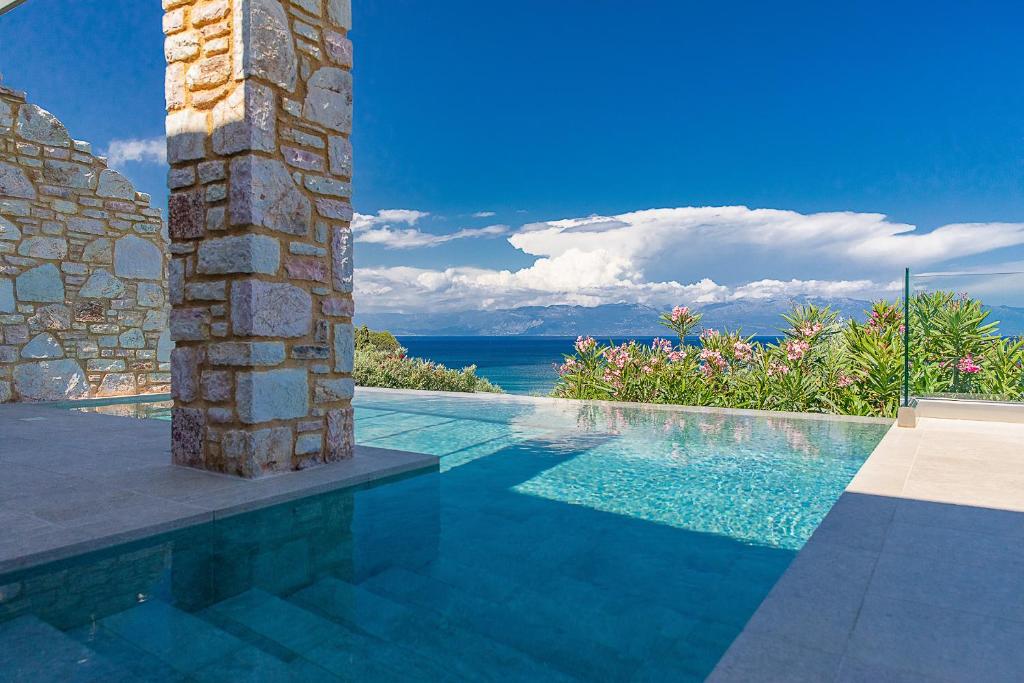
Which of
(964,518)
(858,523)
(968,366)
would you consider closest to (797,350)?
(968,366)

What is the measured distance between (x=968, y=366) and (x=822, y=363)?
1.33m

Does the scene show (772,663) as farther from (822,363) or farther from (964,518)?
(822,363)

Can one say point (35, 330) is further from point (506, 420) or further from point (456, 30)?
point (456, 30)

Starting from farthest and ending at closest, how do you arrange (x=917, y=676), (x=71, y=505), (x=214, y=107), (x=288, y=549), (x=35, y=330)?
(x=35, y=330) → (x=214, y=107) → (x=71, y=505) → (x=288, y=549) → (x=917, y=676)

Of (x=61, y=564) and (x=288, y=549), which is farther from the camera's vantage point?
(x=288, y=549)

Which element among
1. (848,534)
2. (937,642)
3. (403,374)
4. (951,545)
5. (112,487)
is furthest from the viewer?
(403,374)

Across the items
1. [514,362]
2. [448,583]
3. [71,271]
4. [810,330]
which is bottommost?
[514,362]

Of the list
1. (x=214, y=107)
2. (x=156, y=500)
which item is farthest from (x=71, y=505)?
(x=214, y=107)

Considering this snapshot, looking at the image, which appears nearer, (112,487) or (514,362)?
→ (112,487)

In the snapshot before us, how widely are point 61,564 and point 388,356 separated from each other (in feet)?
33.5

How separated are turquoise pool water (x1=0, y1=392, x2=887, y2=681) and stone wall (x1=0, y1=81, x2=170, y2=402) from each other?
18.5 ft

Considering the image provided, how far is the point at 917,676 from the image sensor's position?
1441 millimetres

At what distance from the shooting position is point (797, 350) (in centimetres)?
687

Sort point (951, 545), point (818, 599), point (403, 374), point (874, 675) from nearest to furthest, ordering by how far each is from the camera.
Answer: point (874, 675) < point (818, 599) < point (951, 545) < point (403, 374)
